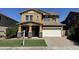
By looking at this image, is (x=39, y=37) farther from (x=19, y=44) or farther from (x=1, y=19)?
(x=1, y=19)

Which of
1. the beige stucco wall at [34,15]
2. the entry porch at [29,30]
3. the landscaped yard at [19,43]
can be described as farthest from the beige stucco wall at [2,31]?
the beige stucco wall at [34,15]

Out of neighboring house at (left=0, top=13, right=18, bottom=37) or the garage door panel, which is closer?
neighboring house at (left=0, top=13, right=18, bottom=37)

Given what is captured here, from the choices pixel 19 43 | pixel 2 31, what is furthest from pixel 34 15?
pixel 2 31

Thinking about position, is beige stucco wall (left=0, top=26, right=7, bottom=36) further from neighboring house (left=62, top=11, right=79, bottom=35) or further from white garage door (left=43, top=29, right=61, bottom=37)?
neighboring house (left=62, top=11, right=79, bottom=35)

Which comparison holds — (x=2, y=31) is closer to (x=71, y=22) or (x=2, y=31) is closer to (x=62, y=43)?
(x=62, y=43)

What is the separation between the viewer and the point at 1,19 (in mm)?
10125

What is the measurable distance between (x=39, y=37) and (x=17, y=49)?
1.19m

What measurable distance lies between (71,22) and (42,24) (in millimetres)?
1545

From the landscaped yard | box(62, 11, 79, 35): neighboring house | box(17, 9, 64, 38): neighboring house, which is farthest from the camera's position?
the landscaped yard

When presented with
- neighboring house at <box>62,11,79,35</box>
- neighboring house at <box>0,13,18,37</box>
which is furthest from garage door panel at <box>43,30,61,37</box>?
neighboring house at <box>0,13,18,37</box>

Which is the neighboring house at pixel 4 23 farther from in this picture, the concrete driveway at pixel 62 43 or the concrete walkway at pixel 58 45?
the concrete driveway at pixel 62 43

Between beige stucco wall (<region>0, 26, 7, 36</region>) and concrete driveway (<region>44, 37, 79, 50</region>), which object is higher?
beige stucco wall (<region>0, 26, 7, 36</region>)

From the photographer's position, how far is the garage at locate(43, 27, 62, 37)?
1051cm
